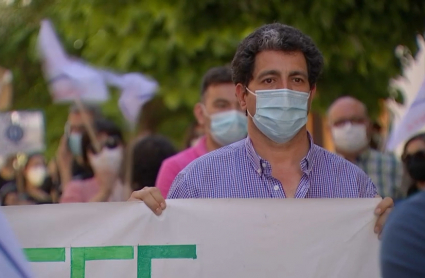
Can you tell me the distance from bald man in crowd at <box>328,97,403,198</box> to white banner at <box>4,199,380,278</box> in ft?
10.3

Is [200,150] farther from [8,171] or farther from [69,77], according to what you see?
Answer: [8,171]

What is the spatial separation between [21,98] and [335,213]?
31.4 feet

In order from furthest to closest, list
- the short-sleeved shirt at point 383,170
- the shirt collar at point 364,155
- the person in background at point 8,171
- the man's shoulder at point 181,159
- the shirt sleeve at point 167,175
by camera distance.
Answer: the person in background at point 8,171
the shirt collar at point 364,155
the short-sleeved shirt at point 383,170
the man's shoulder at point 181,159
the shirt sleeve at point 167,175

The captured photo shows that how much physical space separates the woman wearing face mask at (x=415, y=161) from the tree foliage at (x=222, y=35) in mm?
1500

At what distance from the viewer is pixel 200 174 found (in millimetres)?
3982

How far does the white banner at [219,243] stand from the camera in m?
4.04

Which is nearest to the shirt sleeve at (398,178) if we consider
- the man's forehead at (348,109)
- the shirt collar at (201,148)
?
the man's forehead at (348,109)

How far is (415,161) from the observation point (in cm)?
659

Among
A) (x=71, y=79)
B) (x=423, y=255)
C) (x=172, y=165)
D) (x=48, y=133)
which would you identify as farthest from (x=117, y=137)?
(x=423, y=255)

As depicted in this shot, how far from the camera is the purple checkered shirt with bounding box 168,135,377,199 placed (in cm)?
397

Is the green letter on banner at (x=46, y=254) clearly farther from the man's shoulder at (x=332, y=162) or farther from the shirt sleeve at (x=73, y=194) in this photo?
the shirt sleeve at (x=73, y=194)

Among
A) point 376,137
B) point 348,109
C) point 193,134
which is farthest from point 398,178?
point 193,134

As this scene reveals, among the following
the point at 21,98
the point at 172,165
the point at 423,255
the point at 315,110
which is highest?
the point at 21,98

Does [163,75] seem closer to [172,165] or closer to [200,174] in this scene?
[172,165]
